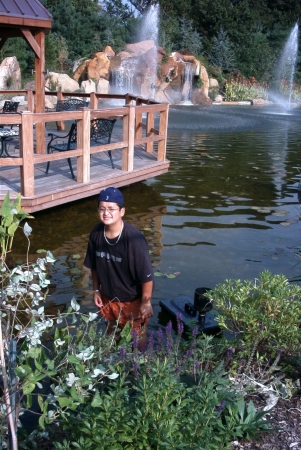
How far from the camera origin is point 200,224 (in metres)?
8.36

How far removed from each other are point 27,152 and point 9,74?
67.0ft

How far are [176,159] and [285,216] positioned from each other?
502cm

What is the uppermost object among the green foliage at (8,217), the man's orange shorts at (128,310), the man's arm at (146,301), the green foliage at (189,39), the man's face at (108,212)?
the green foliage at (189,39)

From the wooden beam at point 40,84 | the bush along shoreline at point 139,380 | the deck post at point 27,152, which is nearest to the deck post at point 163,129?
the wooden beam at point 40,84

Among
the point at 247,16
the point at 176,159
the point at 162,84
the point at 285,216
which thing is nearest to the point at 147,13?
the point at 247,16

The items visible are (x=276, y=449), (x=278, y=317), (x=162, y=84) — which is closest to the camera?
(x=276, y=449)

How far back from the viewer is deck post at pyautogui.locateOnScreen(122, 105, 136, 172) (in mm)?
8781

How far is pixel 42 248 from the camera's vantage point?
6977mm

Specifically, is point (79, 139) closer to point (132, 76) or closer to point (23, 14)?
point (23, 14)

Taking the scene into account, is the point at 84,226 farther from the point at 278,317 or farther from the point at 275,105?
the point at 275,105

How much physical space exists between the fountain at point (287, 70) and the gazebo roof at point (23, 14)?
1118 inches

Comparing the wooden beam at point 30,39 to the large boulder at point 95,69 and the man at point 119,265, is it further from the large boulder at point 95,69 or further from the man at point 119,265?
the large boulder at point 95,69

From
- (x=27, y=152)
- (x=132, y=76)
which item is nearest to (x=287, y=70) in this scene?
(x=132, y=76)

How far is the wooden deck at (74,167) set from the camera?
6.99 m
